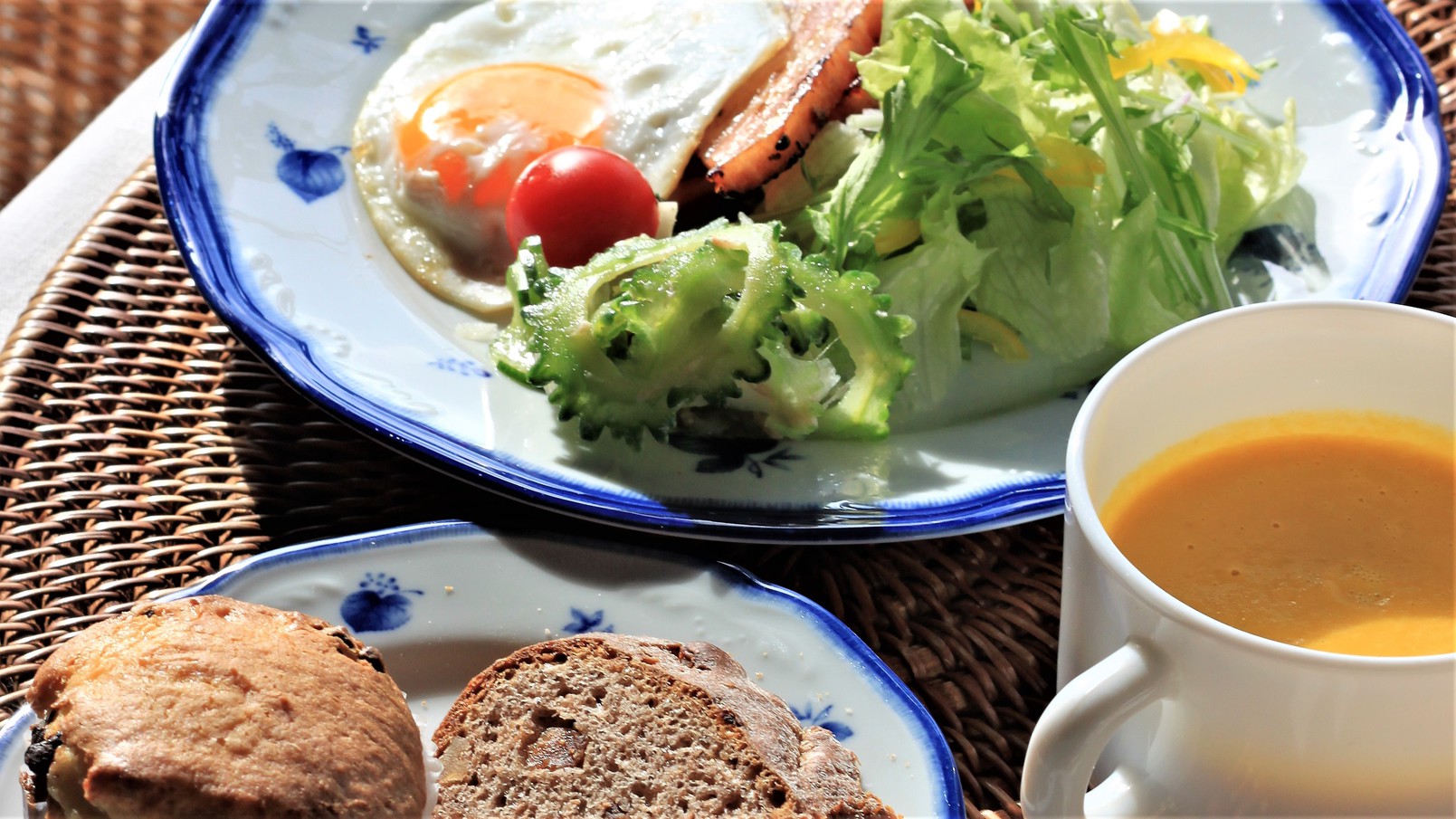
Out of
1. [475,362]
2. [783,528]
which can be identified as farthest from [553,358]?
[783,528]

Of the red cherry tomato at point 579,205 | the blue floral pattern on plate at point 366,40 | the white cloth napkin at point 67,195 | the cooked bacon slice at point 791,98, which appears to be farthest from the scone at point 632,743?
the blue floral pattern on plate at point 366,40

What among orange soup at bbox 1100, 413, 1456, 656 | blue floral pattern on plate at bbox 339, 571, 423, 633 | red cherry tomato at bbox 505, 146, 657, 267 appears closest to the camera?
orange soup at bbox 1100, 413, 1456, 656

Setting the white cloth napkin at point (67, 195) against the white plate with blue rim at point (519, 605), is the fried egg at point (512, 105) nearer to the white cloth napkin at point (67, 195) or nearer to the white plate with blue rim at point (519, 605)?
the white cloth napkin at point (67, 195)

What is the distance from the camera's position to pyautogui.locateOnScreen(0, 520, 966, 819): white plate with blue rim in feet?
5.19

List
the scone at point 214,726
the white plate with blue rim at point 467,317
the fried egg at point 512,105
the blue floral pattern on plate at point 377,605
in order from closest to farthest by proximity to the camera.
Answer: the scone at point 214,726, the blue floral pattern on plate at point 377,605, the white plate with blue rim at point 467,317, the fried egg at point 512,105

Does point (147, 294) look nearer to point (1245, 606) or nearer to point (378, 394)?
point (378, 394)

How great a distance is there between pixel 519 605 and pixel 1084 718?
841 millimetres

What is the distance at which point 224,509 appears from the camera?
6.43ft

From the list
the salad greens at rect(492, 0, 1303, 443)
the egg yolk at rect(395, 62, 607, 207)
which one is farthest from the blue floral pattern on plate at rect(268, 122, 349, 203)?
the salad greens at rect(492, 0, 1303, 443)

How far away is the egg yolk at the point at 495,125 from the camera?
2.70 m

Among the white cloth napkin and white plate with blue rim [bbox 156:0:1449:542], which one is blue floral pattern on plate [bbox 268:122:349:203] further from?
the white cloth napkin

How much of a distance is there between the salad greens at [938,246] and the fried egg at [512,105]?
40 centimetres

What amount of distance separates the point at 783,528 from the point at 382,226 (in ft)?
4.05

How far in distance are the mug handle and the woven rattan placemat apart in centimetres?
50
